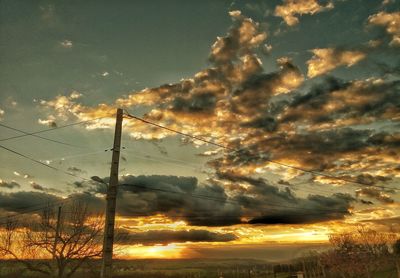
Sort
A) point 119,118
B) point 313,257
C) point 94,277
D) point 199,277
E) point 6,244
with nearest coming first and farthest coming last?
point 119,118
point 6,244
point 94,277
point 313,257
point 199,277

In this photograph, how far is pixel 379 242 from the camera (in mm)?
62062

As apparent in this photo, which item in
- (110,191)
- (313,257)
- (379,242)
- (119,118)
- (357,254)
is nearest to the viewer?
(110,191)

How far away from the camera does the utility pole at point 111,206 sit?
15827 millimetres

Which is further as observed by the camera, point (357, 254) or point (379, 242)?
point (379, 242)

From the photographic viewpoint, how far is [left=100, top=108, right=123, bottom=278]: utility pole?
1583 cm

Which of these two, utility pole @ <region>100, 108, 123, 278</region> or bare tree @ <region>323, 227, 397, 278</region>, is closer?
utility pole @ <region>100, 108, 123, 278</region>

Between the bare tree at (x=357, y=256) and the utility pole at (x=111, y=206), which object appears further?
the bare tree at (x=357, y=256)

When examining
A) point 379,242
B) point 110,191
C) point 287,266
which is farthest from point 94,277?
point 287,266

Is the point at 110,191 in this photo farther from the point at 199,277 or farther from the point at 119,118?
the point at 199,277

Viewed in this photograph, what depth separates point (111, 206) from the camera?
1677 cm

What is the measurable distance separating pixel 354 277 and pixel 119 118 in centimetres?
4435

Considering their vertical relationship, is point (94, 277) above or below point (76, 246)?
below

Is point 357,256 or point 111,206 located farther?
point 357,256

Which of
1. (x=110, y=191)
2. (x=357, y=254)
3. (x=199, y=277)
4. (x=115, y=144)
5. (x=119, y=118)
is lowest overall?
(x=199, y=277)
